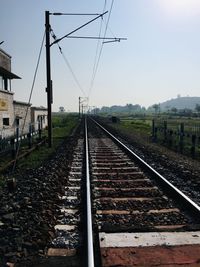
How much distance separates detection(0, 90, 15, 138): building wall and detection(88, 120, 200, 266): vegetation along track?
15012 millimetres

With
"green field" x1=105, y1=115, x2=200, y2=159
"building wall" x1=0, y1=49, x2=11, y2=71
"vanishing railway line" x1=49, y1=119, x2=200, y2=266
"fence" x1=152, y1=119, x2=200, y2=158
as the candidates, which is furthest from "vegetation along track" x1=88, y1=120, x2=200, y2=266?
"building wall" x1=0, y1=49, x2=11, y2=71

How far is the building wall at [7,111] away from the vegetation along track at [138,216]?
15012mm

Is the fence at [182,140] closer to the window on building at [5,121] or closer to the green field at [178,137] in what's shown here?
the green field at [178,137]

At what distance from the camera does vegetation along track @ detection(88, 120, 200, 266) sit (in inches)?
198

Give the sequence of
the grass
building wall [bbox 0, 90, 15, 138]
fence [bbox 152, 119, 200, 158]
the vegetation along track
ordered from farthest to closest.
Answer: the grass < building wall [bbox 0, 90, 15, 138] < fence [bbox 152, 119, 200, 158] < the vegetation along track

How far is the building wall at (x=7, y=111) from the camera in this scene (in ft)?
79.9

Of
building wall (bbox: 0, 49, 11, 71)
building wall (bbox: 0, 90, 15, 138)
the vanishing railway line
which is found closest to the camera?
the vanishing railway line

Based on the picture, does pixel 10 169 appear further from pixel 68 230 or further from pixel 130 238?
pixel 130 238

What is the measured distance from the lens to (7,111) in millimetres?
26031

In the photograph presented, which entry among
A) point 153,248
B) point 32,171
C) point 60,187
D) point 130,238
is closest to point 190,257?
point 153,248

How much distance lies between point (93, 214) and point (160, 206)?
1.49 m

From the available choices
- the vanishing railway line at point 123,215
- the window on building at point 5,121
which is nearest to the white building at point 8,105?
the window on building at point 5,121

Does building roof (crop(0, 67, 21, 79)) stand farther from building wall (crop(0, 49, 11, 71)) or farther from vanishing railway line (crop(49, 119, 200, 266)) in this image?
vanishing railway line (crop(49, 119, 200, 266))

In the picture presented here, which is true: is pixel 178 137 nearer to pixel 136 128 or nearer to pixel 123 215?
pixel 123 215
